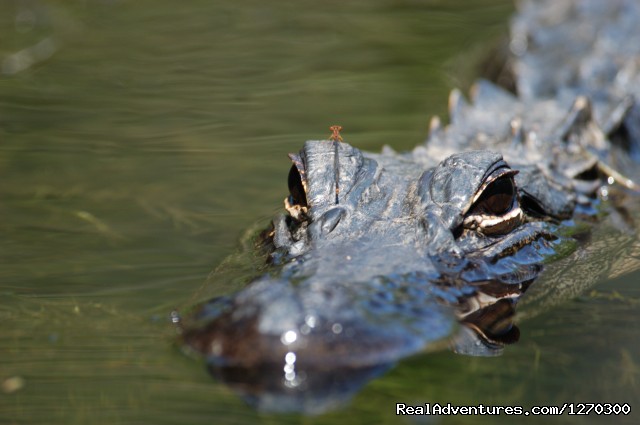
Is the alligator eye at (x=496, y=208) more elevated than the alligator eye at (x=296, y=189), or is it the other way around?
the alligator eye at (x=296, y=189)

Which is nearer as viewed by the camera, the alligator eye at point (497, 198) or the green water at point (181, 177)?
the green water at point (181, 177)

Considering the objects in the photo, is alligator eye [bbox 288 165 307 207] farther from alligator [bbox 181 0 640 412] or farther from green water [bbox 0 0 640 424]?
green water [bbox 0 0 640 424]

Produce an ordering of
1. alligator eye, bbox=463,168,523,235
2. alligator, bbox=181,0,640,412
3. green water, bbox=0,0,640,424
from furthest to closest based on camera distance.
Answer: alligator eye, bbox=463,168,523,235, green water, bbox=0,0,640,424, alligator, bbox=181,0,640,412

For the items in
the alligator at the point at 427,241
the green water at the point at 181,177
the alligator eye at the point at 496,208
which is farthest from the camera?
the alligator eye at the point at 496,208

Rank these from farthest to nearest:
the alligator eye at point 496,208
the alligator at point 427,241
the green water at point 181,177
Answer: the alligator eye at point 496,208 < the green water at point 181,177 < the alligator at point 427,241

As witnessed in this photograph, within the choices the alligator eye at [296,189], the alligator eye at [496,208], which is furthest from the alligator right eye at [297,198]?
the alligator eye at [496,208]

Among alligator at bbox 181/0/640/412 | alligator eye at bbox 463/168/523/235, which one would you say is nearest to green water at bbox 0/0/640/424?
alligator at bbox 181/0/640/412

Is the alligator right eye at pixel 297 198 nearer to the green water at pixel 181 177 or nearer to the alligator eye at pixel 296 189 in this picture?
the alligator eye at pixel 296 189
